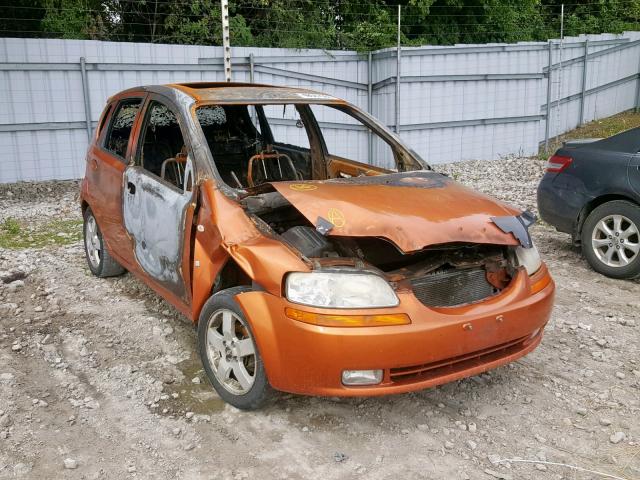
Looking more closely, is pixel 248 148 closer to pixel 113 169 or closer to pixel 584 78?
pixel 113 169

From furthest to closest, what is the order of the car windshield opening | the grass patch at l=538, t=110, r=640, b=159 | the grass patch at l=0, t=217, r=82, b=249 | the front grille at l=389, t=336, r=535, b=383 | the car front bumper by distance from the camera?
1. the grass patch at l=538, t=110, r=640, b=159
2. the grass patch at l=0, t=217, r=82, b=249
3. the car windshield opening
4. the front grille at l=389, t=336, r=535, b=383
5. the car front bumper

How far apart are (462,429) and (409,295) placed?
2.57ft

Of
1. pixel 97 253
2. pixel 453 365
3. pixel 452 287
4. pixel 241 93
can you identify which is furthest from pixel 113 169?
pixel 453 365

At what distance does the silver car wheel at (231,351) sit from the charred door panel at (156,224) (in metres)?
0.44

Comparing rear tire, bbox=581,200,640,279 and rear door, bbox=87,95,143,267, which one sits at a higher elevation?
rear door, bbox=87,95,143,267

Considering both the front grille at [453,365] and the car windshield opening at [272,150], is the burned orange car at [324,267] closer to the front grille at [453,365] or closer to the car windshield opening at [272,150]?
the front grille at [453,365]

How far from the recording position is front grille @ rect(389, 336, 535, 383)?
302 cm

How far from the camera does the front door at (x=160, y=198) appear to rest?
3801 mm

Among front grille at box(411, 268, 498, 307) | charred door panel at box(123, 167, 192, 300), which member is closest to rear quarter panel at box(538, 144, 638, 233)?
front grille at box(411, 268, 498, 307)

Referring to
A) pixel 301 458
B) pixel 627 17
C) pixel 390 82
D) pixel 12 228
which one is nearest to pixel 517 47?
pixel 390 82

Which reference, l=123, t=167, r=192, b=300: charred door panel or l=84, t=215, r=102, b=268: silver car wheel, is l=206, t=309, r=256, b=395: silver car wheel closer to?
l=123, t=167, r=192, b=300: charred door panel

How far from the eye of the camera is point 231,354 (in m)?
3.38

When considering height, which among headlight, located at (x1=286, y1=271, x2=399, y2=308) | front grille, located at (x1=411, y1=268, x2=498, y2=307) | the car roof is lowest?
front grille, located at (x1=411, y1=268, x2=498, y2=307)

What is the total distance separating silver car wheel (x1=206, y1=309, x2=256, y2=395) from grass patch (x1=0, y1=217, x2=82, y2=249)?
404cm
